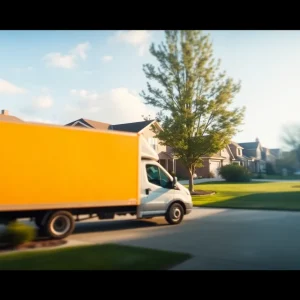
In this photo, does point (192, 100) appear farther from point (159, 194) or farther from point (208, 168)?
point (208, 168)

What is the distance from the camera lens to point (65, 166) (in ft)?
28.8

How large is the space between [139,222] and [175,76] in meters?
12.2

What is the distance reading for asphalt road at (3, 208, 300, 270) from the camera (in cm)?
671

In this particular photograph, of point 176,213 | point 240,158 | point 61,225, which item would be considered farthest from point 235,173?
point 61,225

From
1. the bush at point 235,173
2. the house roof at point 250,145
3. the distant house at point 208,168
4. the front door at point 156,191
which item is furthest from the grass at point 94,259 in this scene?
the house roof at point 250,145

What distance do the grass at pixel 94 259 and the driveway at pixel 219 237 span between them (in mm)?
566

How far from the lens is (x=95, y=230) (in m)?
10.5

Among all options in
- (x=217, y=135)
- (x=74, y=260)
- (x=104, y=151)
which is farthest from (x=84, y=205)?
(x=217, y=135)

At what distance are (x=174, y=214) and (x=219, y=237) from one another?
249cm

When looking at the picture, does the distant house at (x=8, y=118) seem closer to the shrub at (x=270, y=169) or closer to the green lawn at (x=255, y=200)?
the green lawn at (x=255, y=200)

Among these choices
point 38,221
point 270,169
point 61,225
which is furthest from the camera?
point 270,169

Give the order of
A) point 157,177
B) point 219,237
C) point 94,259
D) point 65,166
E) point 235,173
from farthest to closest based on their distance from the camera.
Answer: point 235,173, point 157,177, point 219,237, point 65,166, point 94,259
